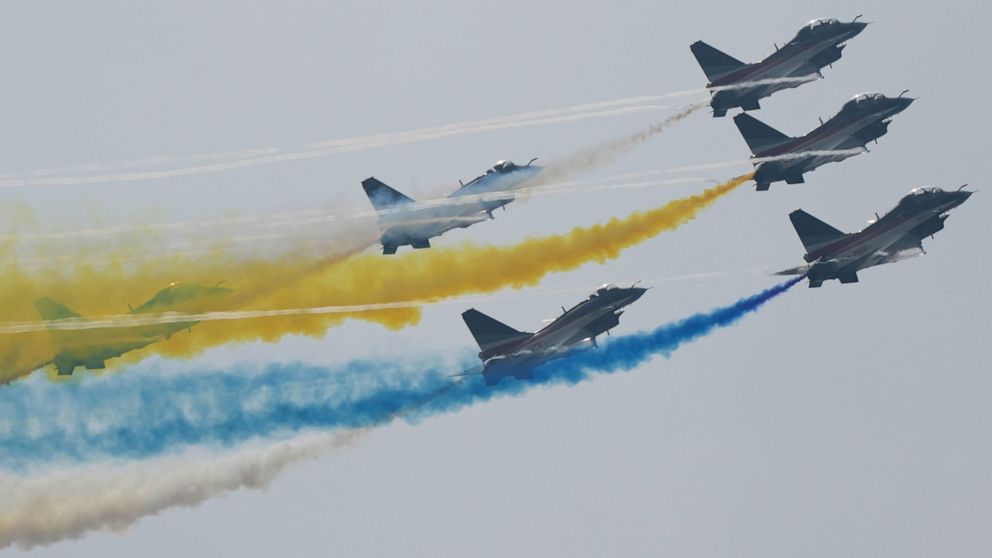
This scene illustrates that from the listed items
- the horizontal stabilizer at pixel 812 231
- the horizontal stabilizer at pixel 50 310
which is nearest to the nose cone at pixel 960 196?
the horizontal stabilizer at pixel 812 231

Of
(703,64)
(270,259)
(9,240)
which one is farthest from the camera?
(703,64)

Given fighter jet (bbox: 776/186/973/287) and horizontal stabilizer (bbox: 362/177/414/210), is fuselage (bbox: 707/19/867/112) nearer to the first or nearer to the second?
fighter jet (bbox: 776/186/973/287)

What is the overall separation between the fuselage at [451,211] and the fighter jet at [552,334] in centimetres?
507

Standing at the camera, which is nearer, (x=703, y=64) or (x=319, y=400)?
(x=319, y=400)

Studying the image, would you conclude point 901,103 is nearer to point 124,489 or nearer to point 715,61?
point 715,61

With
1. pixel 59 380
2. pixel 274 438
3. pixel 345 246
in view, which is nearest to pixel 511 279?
pixel 345 246

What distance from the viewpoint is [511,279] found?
79.9m

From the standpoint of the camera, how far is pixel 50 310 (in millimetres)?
75438

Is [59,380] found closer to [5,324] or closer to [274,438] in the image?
[5,324]

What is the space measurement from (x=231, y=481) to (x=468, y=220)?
58.2ft

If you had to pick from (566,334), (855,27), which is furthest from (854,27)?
(566,334)

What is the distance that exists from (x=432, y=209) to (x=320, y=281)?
680cm

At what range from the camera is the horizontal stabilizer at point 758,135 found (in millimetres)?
84312

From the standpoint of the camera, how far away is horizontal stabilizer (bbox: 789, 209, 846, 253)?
81250 mm
